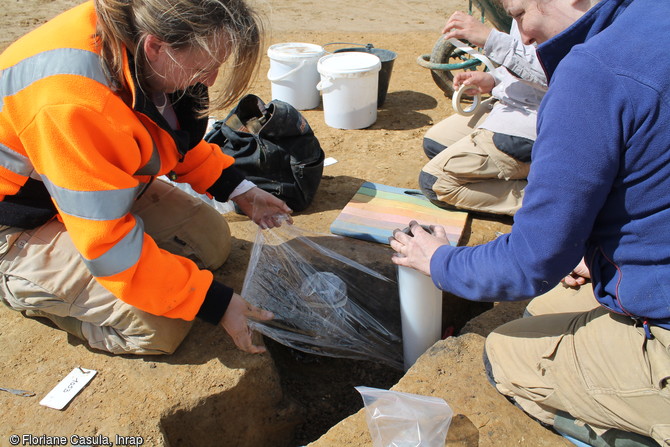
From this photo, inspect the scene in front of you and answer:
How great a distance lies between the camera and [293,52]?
13.0ft

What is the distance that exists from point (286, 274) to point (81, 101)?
3.40 ft

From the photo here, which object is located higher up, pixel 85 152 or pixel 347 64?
pixel 85 152

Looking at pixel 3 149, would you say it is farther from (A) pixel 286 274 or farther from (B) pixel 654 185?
(B) pixel 654 185

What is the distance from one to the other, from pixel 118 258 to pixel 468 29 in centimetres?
203

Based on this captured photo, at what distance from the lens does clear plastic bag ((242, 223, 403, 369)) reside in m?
1.99

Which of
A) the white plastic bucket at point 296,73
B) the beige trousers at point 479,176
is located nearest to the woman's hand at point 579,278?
the beige trousers at point 479,176

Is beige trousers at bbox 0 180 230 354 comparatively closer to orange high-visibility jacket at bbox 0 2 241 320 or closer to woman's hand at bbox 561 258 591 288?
orange high-visibility jacket at bbox 0 2 241 320

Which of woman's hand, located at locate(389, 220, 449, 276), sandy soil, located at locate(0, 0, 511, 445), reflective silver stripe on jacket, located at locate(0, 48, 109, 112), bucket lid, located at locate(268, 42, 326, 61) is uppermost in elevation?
reflective silver stripe on jacket, located at locate(0, 48, 109, 112)

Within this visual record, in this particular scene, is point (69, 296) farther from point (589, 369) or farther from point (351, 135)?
point (351, 135)

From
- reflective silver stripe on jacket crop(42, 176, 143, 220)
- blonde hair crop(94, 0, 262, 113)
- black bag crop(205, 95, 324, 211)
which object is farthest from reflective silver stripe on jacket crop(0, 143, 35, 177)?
black bag crop(205, 95, 324, 211)

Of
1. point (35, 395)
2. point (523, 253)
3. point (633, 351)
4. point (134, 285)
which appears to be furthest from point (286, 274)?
point (633, 351)

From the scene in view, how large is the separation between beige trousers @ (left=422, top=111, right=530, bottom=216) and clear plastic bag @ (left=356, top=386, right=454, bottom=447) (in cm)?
134

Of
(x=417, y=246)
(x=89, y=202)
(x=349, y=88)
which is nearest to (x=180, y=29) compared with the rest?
(x=89, y=202)

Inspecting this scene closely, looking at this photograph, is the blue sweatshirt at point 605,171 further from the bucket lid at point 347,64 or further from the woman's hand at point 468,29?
the bucket lid at point 347,64
